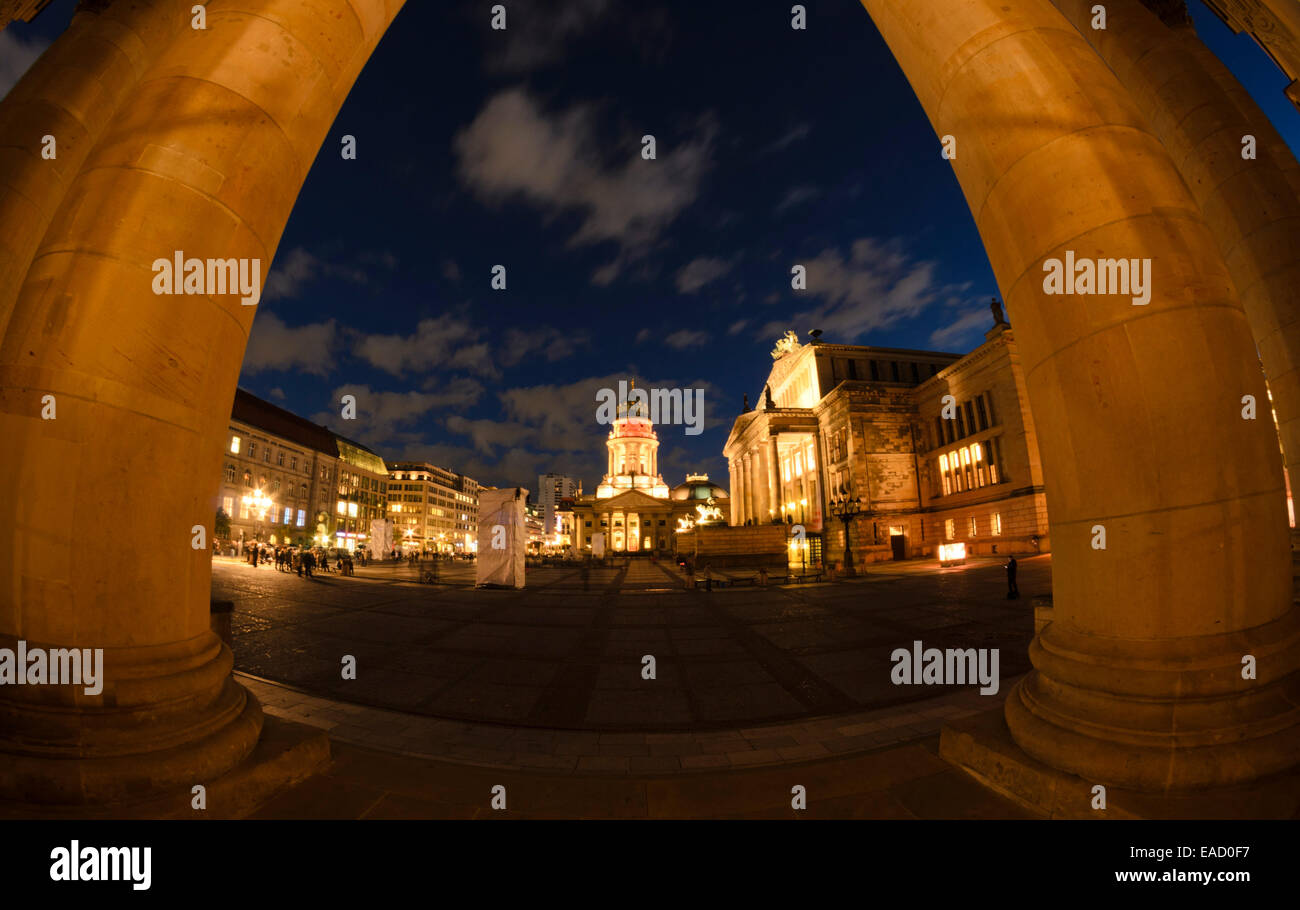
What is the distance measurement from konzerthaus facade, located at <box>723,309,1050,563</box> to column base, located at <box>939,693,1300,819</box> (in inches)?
984

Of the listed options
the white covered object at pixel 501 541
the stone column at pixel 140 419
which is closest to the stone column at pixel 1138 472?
the stone column at pixel 140 419

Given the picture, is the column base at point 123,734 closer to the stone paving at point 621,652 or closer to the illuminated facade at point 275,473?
the stone paving at point 621,652

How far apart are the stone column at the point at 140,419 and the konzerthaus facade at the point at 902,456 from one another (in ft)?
89.4

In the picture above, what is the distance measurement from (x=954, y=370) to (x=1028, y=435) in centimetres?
1024

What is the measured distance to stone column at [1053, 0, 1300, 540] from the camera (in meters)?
6.53

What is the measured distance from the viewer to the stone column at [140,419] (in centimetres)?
270

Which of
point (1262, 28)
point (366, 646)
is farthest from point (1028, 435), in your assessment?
point (366, 646)

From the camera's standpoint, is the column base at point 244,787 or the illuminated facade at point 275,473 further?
the illuminated facade at point 275,473

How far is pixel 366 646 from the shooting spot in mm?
8891

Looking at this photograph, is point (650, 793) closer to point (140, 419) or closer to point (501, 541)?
point (140, 419)

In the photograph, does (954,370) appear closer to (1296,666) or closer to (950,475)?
(950,475)

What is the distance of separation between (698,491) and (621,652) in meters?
110

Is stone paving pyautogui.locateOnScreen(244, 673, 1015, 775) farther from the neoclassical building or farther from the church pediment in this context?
the church pediment

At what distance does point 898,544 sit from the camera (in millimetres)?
43156
